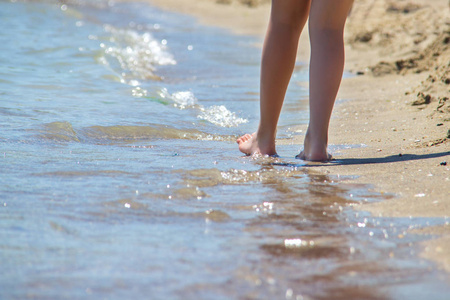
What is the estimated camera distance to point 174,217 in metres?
1.66

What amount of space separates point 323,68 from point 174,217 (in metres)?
1.10

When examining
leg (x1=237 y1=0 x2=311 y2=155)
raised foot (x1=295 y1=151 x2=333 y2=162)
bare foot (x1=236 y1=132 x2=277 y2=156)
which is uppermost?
leg (x1=237 y1=0 x2=311 y2=155)

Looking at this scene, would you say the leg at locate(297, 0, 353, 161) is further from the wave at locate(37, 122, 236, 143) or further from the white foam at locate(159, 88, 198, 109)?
the white foam at locate(159, 88, 198, 109)

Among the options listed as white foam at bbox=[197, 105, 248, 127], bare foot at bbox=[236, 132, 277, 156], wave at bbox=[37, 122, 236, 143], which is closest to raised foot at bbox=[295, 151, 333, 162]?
bare foot at bbox=[236, 132, 277, 156]

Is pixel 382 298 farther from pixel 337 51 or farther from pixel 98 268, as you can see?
pixel 337 51

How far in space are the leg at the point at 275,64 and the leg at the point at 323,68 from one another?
0.11 m

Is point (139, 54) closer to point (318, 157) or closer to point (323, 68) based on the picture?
point (323, 68)

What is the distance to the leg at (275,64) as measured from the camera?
8.36 feet

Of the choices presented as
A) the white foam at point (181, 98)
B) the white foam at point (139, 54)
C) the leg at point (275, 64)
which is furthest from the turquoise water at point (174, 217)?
the white foam at point (139, 54)

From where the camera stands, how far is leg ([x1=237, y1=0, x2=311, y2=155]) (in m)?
2.55

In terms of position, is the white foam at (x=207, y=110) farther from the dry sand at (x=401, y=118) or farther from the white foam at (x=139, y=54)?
the white foam at (x=139, y=54)

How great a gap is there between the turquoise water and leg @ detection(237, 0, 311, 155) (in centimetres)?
12

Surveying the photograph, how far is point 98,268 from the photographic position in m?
1.31

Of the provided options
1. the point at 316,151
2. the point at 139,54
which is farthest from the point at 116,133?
the point at 139,54
